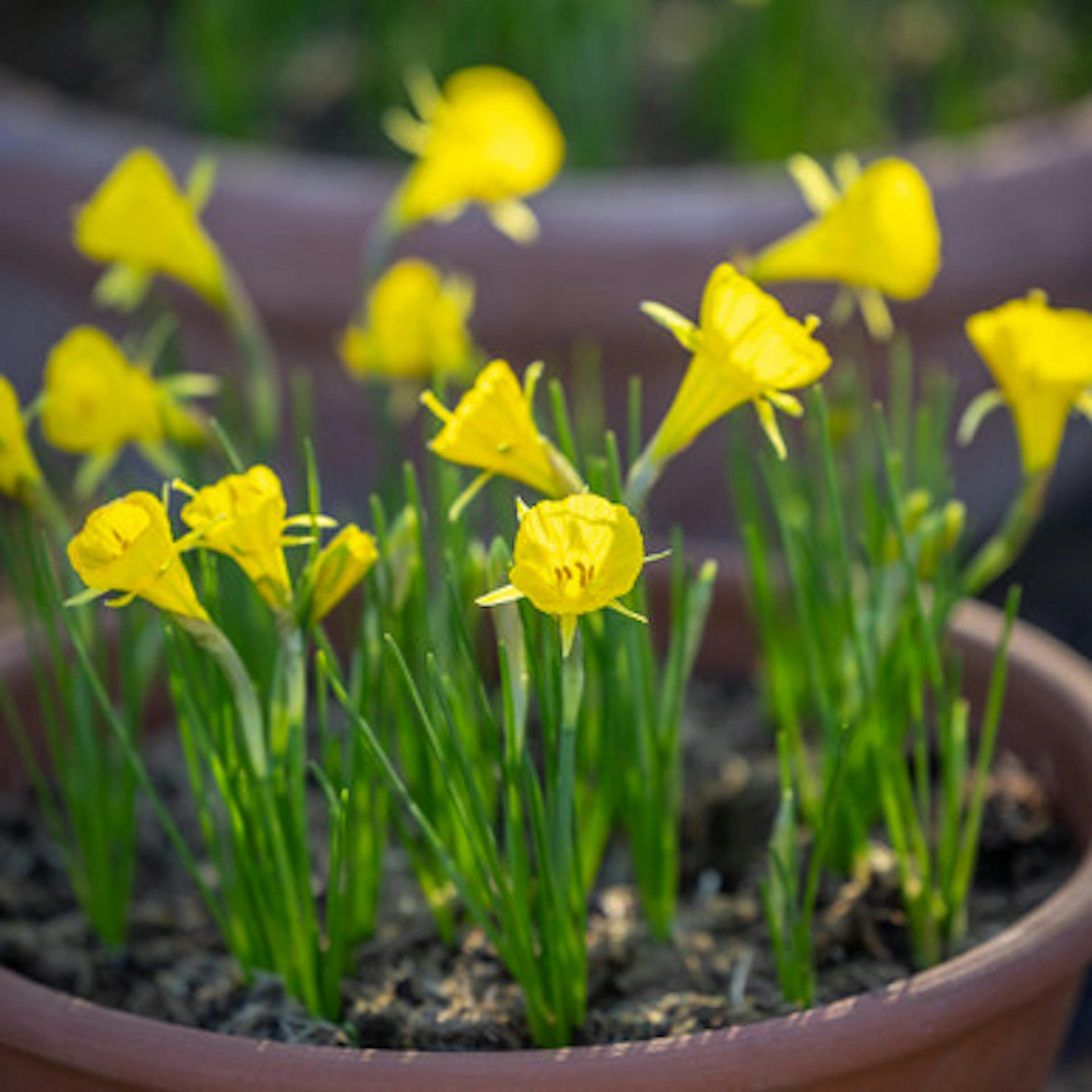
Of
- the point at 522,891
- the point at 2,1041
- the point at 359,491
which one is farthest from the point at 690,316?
the point at 2,1041

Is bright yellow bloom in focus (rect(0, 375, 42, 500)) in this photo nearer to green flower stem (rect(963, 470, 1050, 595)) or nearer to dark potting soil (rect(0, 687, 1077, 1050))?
dark potting soil (rect(0, 687, 1077, 1050))

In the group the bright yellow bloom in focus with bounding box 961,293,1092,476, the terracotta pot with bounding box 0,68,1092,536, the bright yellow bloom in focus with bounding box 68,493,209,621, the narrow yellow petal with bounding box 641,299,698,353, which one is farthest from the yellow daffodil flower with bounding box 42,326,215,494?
the terracotta pot with bounding box 0,68,1092,536

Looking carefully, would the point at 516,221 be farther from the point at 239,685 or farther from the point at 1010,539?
the point at 239,685

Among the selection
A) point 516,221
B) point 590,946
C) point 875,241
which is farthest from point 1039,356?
point 516,221

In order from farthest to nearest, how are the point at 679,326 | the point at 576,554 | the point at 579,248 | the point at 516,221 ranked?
the point at 579,248
the point at 516,221
the point at 679,326
the point at 576,554

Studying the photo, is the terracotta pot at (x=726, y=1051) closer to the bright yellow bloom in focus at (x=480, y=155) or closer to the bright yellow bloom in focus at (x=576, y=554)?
the bright yellow bloom in focus at (x=576, y=554)

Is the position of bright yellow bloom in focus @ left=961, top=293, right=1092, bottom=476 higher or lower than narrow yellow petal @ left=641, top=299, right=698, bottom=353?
lower
